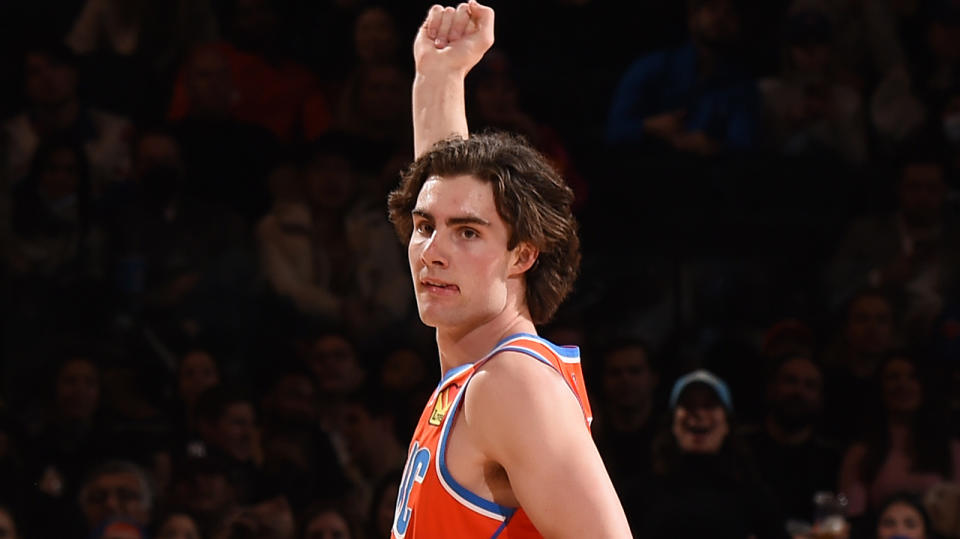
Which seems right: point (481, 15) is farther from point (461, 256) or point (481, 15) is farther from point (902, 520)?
point (902, 520)

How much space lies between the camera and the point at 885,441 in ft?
20.4

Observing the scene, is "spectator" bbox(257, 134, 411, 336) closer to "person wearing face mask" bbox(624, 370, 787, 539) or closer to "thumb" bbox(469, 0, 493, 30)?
"person wearing face mask" bbox(624, 370, 787, 539)

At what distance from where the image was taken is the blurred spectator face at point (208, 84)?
23.0 feet

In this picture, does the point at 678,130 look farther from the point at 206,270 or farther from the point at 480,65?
the point at 206,270

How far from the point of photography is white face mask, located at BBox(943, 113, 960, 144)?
7.22 meters

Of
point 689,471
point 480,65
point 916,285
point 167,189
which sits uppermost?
point 480,65

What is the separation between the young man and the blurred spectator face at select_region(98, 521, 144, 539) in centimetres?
280

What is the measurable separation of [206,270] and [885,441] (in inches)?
110

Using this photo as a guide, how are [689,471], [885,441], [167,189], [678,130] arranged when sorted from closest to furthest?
[689,471] < [885,441] < [167,189] < [678,130]

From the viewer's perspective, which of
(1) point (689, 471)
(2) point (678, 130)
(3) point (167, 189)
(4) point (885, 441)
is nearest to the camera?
(1) point (689, 471)

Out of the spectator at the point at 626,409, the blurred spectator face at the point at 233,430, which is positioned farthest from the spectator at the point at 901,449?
the blurred spectator face at the point at 233,430

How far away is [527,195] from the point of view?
2.71 metres

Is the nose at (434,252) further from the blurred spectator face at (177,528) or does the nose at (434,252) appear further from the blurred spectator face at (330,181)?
the blurred spectator face at (330,181)

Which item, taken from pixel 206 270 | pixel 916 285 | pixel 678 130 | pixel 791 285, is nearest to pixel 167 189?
pixel 206 270
